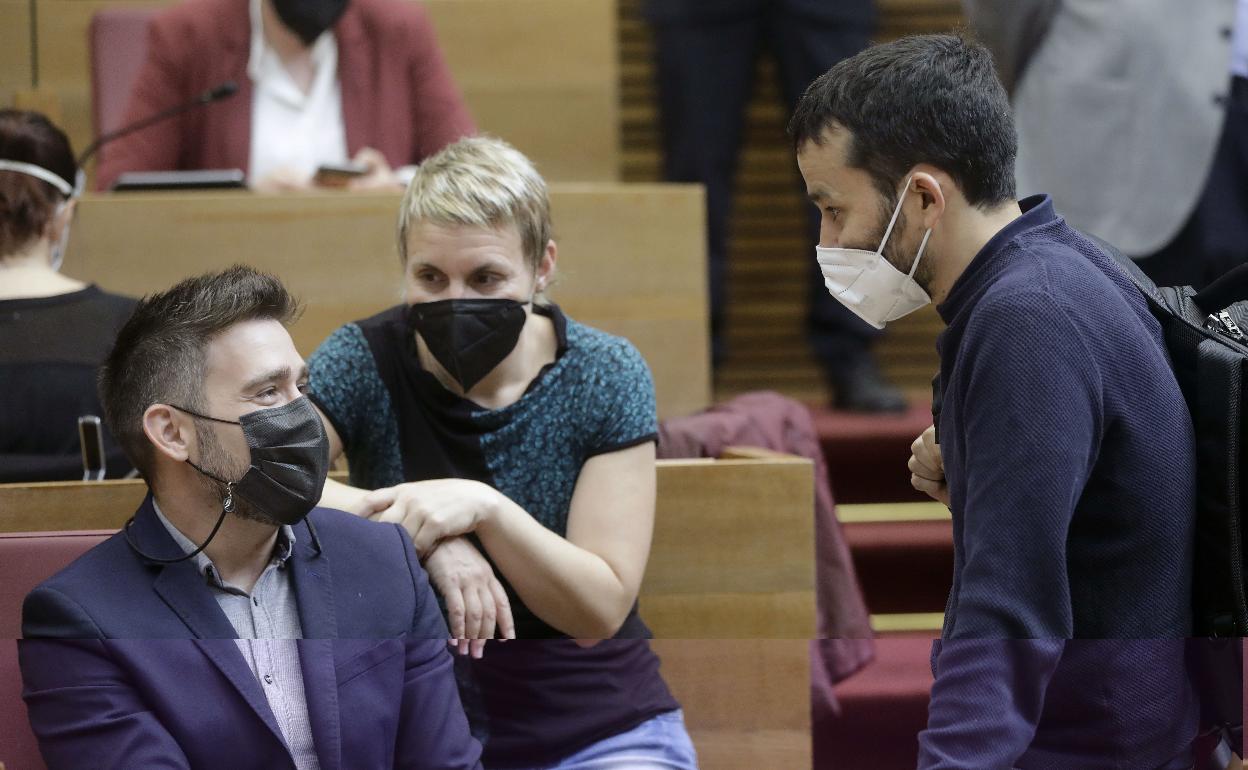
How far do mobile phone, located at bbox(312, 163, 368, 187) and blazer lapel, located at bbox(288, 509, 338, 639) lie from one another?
111 cm

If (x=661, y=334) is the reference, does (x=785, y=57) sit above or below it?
above

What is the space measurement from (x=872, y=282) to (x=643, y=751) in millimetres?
611

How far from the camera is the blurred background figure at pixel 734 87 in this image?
2674 mm

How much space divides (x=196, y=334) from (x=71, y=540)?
0.22 meters

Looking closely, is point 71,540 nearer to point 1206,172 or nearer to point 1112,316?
point 1112,316

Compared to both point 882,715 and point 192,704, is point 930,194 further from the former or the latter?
point 192,704

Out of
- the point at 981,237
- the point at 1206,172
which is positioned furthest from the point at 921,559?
the point at 1206,172

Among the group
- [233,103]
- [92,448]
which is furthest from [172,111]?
[92,448]

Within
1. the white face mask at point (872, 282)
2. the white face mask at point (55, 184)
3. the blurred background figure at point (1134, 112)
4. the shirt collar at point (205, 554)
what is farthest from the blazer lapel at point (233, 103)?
the white face mask at point (872, 282)

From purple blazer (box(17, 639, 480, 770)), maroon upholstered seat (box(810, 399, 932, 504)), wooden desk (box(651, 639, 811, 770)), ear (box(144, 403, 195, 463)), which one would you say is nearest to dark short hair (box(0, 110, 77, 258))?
ear (box(144, 403, 195, 463))

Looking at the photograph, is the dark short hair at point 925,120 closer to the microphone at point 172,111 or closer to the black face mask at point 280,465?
the black face mask at point 280,465

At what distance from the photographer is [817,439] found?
2287 millimetres

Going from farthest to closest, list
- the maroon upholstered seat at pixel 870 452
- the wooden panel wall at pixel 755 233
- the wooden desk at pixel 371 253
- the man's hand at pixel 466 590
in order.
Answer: the wooden panel wall at pixel 755 233 → the wooden desk at pixel 371 253 → the maroon upholstered seat at pixel 870 452 → the man's hand at pixel 466 590

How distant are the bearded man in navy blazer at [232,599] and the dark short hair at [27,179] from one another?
0.62 metres
